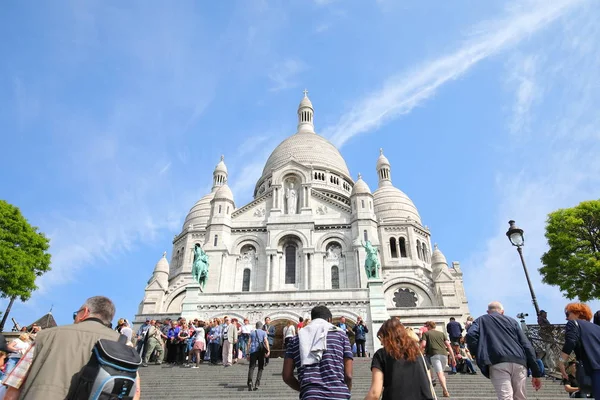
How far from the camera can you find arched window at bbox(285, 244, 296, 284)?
31688 millimetres

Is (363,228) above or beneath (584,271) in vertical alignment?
above

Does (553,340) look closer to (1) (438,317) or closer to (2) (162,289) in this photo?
(1) (438,317)

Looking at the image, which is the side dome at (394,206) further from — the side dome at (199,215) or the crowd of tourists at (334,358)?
the crowd of tourists at (334,358)

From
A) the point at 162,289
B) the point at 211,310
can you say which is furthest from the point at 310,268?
the point at 162,289

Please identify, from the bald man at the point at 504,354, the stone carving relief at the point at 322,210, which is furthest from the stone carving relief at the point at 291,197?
the bald man at the point at 504,354

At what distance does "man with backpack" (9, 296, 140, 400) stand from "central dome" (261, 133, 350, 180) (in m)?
43.3

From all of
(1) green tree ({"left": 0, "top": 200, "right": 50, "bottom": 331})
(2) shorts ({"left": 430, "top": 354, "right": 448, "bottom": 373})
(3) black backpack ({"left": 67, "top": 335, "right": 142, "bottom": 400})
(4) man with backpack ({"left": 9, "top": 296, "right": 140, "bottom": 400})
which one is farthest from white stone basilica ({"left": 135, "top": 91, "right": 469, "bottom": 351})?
(3) black backpack ({"left": 67, "top": 335, "right": 142, "bottom": 400})

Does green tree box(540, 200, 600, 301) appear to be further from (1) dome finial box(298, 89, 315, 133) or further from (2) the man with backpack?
(1) dome finial box(298, 89, 315, 133)

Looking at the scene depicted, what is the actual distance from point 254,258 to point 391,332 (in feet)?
94.5

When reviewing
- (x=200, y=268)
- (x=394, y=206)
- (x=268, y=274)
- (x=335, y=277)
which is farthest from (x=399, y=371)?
(x=394, y=206)

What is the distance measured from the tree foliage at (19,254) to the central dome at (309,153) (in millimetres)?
23464

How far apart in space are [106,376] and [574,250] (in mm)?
27588

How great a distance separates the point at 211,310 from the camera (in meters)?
26.1

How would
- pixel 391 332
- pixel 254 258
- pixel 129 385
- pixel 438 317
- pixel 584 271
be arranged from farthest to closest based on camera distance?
pixel 254 258, pixel 438 317, pixel 584 271, pixel 391 332, pixel 129 385
